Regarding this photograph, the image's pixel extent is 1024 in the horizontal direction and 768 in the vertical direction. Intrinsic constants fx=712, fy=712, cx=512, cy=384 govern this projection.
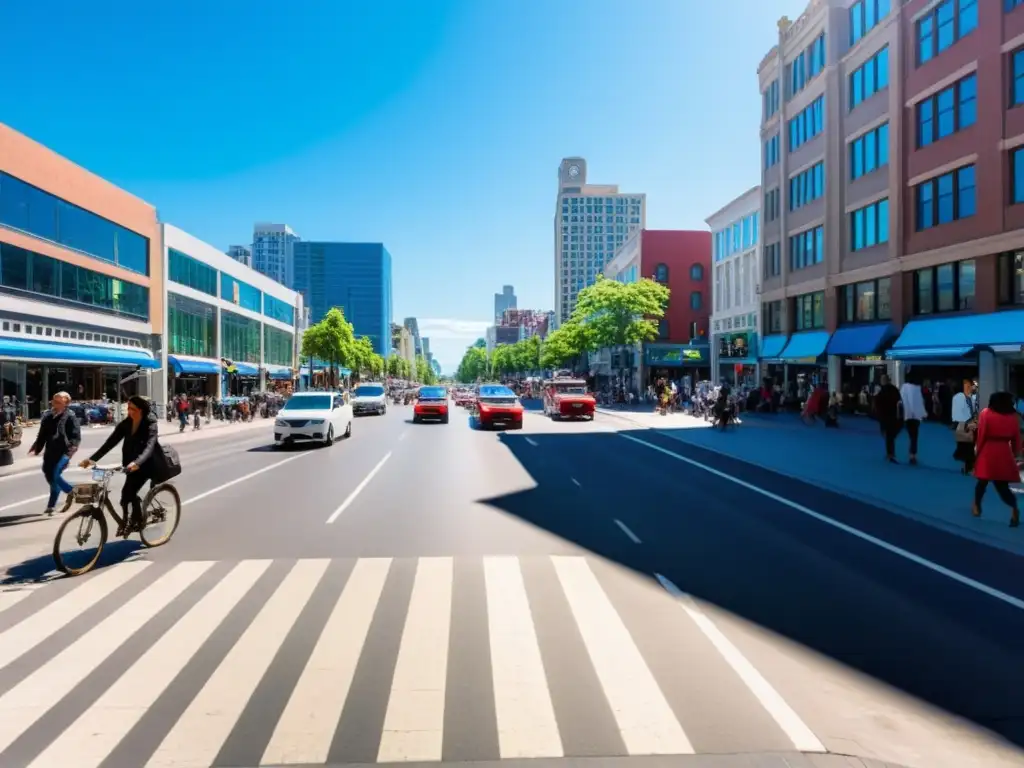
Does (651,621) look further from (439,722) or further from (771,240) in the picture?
(771,240)

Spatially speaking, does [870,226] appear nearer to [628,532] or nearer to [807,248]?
[807,248]

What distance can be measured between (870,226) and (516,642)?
35815mm

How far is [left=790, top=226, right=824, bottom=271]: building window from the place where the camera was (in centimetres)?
4022

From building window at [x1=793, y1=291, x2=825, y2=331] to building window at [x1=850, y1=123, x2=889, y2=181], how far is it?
22.5 ft

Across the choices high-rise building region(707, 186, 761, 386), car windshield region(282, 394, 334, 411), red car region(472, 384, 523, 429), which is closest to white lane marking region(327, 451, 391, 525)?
car windshield region(282, 394, 334, 411)

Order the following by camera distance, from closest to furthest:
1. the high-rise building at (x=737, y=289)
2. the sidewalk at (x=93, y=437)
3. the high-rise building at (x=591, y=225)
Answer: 1. the sidewalk at (x=93, y=437)
2. the high-rise building at (x=737, y=289)
3. the high-rise building at (x=591, y=225)

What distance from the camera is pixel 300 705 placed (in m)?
4.37

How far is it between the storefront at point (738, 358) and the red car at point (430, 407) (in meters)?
25.7

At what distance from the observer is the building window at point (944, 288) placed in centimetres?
2812

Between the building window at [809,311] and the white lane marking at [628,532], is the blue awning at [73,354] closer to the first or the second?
the white lane marking at [628,532]

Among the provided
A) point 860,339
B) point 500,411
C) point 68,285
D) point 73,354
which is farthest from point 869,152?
point 68,285

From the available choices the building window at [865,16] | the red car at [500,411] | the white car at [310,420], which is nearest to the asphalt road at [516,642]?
the white car at [310,420]

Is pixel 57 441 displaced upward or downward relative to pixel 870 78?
downward

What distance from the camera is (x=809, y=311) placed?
41.7 metres
